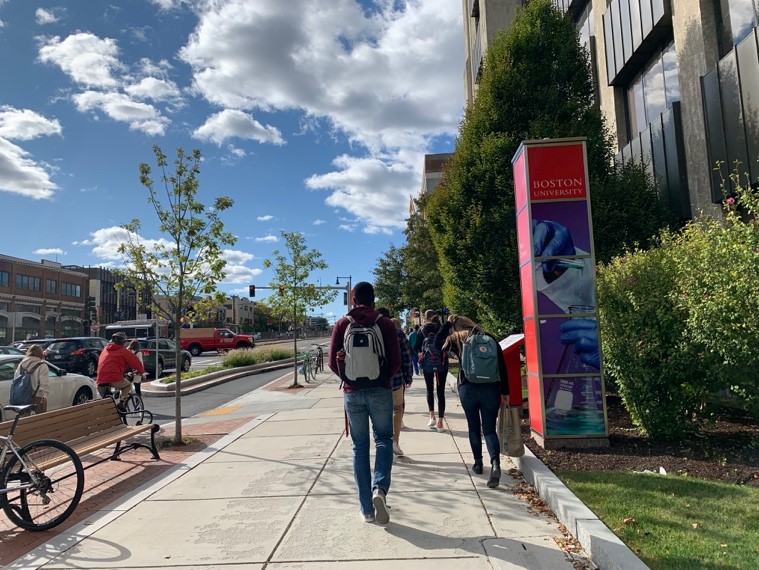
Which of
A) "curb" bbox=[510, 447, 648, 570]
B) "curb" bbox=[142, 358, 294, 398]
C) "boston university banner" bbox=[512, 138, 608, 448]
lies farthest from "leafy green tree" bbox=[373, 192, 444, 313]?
"curb" bbox=[510, 447, 648, 570]

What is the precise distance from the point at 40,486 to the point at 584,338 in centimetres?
593

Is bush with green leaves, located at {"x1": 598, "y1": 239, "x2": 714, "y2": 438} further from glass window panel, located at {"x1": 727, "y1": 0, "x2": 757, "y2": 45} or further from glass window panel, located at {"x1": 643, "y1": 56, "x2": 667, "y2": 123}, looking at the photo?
glass window panel, located at {"x1": 643, "y1": 56, "x2": 667, "y2": 123}

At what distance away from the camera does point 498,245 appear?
1228cm

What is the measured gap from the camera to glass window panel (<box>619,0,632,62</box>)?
45.4ft

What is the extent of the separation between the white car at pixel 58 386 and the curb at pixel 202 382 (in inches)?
130

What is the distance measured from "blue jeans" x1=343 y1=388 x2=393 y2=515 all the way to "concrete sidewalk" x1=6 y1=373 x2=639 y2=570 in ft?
1.03

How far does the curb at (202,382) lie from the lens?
16.2 metres

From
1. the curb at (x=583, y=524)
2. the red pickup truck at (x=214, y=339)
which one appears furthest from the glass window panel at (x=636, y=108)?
the red pickup truck at (x=214, y=339)

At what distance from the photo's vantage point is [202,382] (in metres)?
18.2

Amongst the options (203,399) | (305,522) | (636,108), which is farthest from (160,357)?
(305,522)

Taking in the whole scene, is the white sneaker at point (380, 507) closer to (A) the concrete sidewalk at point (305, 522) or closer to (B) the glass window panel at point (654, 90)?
(A) the concrete sidewalk at point (305, 522)

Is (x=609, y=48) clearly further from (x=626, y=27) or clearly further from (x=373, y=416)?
(x=373, y=416)

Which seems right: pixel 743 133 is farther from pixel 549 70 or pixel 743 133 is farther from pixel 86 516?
pixel 86 516

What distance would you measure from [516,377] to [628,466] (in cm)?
157
